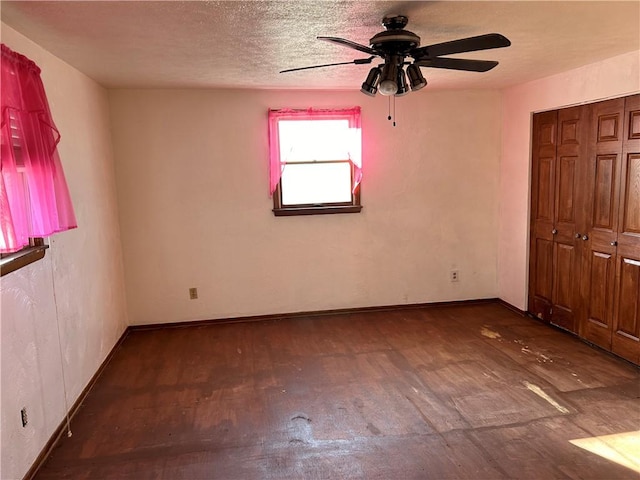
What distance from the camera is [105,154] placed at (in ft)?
13.4

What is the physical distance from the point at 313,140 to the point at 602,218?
2605mm

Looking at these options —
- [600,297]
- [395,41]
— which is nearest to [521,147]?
[600,297]

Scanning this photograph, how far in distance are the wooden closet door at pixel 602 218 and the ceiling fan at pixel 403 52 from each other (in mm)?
1680

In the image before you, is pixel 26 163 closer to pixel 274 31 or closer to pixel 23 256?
pixel 23 256

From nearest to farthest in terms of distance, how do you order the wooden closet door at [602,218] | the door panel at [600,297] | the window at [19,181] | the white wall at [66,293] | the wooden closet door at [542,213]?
the window at [19,181] → the white wall at [66,293] → the wooden closet door at [602,218] → the door panel at [600,297] → the wooden closet door at [542,213]

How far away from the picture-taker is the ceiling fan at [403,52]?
2.22 metres

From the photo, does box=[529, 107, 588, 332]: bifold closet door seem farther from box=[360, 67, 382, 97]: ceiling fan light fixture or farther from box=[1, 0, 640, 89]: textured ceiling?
box=[360, 67, 382, 97]: ceiling fan light fixture

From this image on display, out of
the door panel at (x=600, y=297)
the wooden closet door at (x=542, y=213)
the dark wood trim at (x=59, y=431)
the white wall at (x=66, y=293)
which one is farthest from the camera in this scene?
the wooden closet door at (x=542, y=213)

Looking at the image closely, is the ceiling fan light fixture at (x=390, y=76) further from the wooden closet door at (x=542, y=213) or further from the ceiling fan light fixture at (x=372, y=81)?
the wooden closet door at (x=542, y=213)

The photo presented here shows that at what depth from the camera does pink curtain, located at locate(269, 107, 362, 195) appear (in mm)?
4500

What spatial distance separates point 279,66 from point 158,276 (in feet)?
7.73

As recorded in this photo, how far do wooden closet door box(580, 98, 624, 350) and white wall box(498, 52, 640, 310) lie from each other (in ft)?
0.72

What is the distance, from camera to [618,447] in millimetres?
2525

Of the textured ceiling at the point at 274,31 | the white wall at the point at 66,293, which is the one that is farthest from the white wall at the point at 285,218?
the textured ceiling at the point at 274,31
